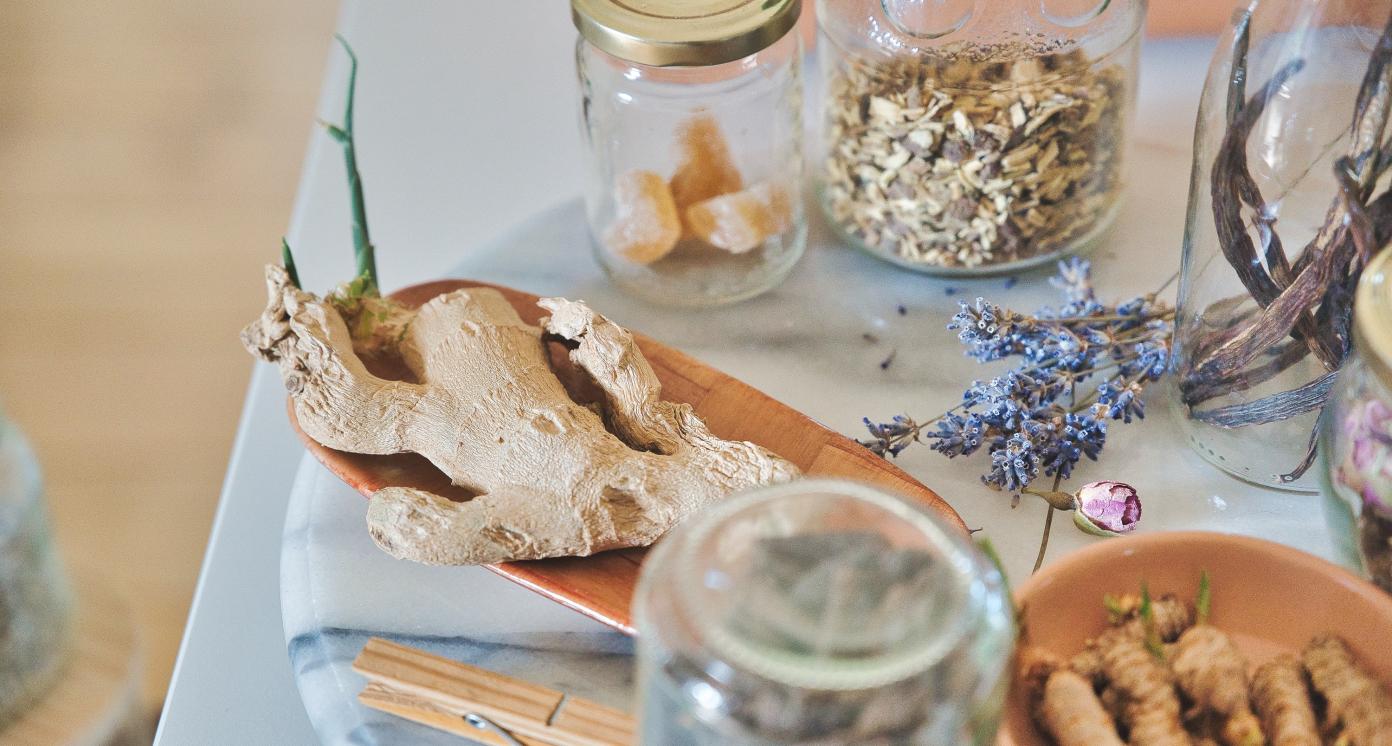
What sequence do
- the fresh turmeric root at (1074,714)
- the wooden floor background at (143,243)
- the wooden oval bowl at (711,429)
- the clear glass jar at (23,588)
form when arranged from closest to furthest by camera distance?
the fresh turmeric root at (1074,714) → the wooden oval bowl at (711,429) → the clear glass jar at (23,588) → the wooden floor background at (143,243)

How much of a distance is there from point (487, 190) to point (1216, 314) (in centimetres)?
46

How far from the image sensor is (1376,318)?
426mm

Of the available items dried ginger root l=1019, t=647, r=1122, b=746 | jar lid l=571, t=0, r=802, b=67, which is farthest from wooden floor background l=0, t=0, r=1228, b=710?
dried ginger root l=1019, t=647, r=1122, b=746

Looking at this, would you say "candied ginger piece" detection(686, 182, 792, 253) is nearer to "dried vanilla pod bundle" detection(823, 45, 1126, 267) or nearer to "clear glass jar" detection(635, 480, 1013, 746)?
"dried vanilla pod bundle" detection(823, 45, 1126, 267)

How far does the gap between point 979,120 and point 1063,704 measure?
331 millimetres

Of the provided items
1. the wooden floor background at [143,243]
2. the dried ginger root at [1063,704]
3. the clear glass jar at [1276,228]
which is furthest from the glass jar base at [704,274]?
the wooden floor background at [143,243]

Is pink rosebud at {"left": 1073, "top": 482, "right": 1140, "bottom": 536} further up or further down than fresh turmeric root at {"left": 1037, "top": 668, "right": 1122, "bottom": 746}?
further down

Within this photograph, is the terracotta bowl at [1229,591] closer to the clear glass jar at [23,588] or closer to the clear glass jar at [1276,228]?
the clear glass jar at [1276,228]

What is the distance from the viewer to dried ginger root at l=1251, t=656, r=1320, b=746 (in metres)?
0.44

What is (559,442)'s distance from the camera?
22.2 inches

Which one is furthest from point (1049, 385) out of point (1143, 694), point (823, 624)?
point (823, 624)

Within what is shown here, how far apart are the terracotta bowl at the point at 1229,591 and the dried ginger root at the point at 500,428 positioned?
0.12 meters

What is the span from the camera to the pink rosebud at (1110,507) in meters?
0.59

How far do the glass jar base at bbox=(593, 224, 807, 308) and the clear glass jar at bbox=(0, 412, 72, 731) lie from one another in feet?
1.45
